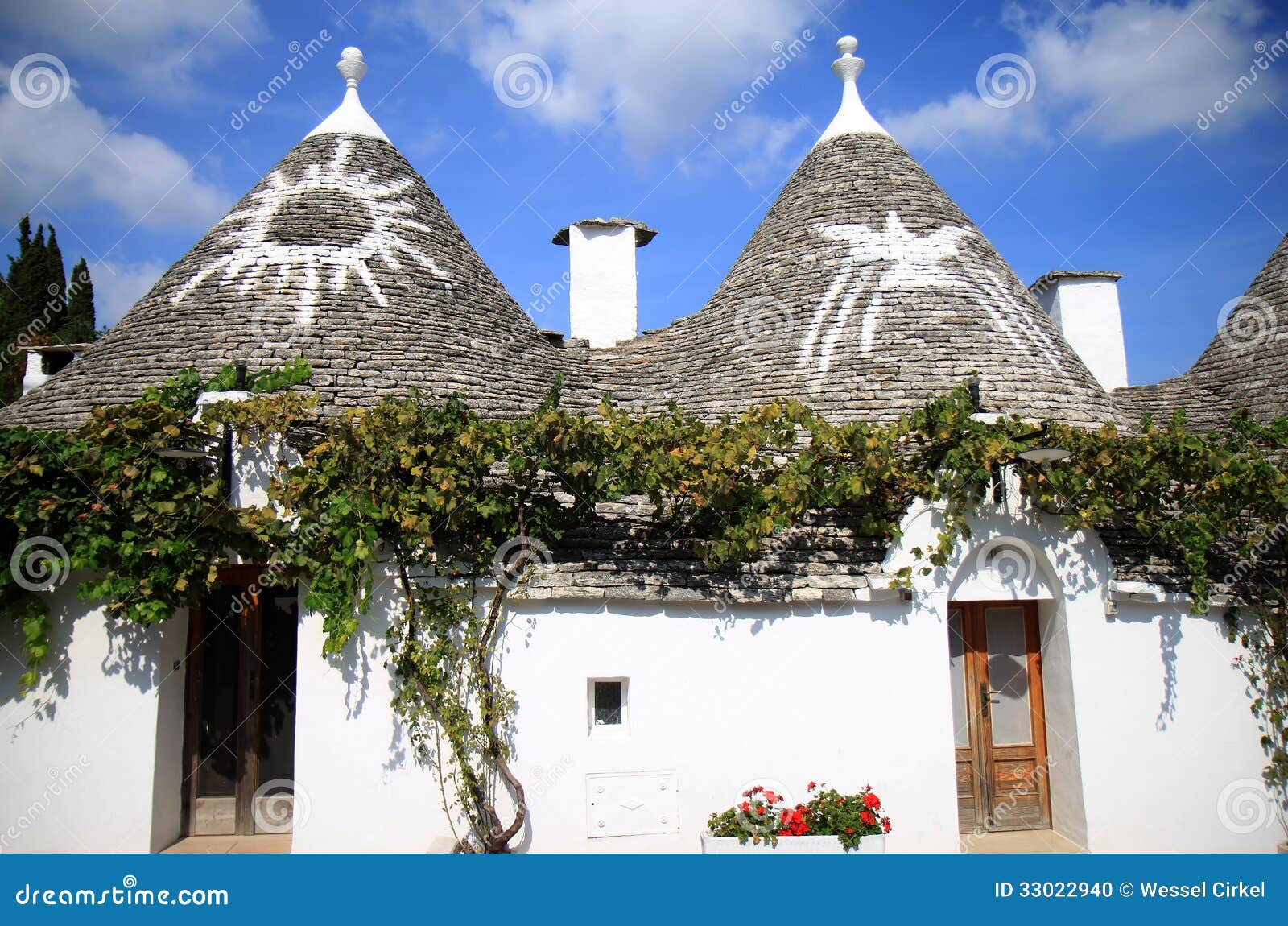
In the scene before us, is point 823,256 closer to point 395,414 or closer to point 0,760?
point 395,414

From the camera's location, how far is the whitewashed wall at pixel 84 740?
6578 millimetres

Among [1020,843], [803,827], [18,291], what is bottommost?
[1020,843]

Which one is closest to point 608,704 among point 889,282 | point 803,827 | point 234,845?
point 803,827

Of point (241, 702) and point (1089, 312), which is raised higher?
point (1089, 312)

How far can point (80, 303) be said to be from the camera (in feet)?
102

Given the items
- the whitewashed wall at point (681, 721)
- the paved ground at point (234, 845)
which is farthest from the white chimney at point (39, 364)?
the whitewashed wall at point (681, 721)

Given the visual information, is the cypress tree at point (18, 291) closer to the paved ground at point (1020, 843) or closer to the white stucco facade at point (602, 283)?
the white stucco facade at point (602, 283)

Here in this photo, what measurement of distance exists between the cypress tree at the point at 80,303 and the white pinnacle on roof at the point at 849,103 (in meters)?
27.0

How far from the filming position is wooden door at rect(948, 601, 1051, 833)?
789 centimetres

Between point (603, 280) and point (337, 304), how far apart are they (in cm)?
466

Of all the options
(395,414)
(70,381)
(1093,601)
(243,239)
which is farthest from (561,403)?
(1093,601)

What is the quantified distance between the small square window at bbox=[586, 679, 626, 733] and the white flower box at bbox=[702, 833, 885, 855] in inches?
46.6

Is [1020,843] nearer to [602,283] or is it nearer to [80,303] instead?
[602,283]

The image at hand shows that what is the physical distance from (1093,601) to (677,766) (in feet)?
12.7
